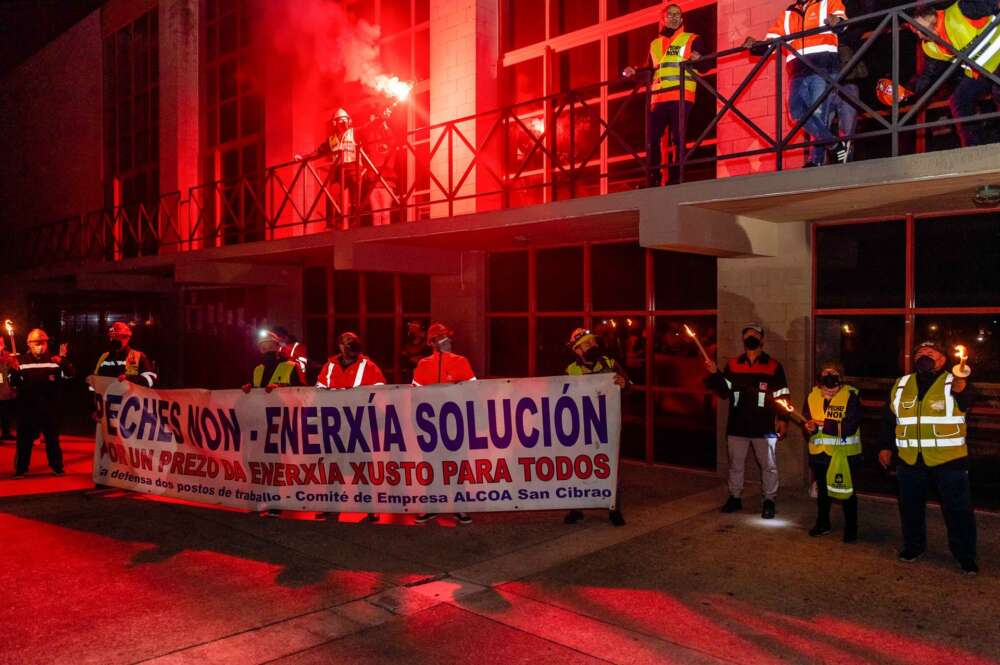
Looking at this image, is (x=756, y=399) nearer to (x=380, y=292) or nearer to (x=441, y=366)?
(x=441, y=366)

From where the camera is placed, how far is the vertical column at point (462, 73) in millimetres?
11758

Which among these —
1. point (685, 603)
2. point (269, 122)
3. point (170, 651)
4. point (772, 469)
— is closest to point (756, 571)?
point (685, 603)

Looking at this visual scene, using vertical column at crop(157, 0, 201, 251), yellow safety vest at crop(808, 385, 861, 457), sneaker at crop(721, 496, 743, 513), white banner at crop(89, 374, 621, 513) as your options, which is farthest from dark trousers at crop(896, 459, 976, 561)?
vertical column at crop(157, 0, 201, 251)

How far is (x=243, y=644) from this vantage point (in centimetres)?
464

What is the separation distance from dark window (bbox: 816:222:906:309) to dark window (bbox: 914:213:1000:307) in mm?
202

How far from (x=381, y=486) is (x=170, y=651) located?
284 centimetres

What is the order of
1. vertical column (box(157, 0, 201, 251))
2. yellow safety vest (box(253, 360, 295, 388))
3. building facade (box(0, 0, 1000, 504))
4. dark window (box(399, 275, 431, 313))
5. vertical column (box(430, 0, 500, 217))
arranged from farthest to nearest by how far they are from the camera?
vertical column (box(157, 0, 201, 251))
dark window (box(399, 275, 431, 313))
vertical column (box(430, 0, 500, 217))
yellow safety vest (box(253, 360, 295, 388))
building facade (box(0, 0, 1000, 504))

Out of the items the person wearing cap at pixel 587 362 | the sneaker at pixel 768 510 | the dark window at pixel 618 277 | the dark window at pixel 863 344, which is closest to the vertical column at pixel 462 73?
the dark window at pixel 618 277

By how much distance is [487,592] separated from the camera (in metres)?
5.50

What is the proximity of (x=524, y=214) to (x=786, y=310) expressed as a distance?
3.14m

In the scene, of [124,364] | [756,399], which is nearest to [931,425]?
[756,399]

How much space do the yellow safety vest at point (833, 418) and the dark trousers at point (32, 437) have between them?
29.1ft

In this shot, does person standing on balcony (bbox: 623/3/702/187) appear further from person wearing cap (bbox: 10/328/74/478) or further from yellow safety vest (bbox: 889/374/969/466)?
person wearing cap (bbox: 10/328/74/478)

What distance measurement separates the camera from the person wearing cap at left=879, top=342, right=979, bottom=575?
5.79m
